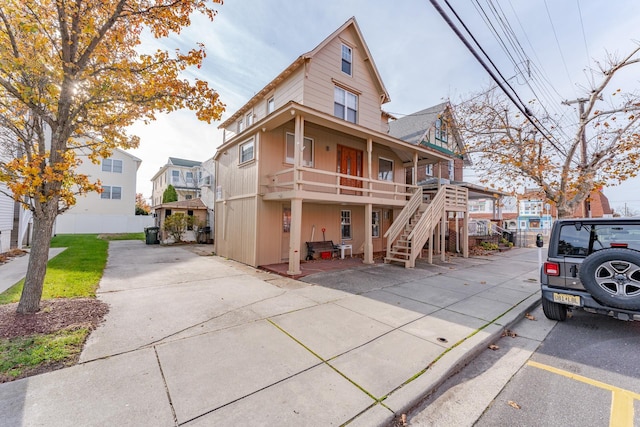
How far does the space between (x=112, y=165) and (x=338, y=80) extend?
2650 cm

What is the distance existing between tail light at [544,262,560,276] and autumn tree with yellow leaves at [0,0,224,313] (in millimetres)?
6981

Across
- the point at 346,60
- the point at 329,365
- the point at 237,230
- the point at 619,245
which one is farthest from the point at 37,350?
the point at 346,60

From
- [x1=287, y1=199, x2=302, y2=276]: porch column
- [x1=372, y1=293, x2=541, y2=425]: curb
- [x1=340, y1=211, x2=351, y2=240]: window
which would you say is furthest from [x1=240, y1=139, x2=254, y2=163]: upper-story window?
[x1=372, y1=293, x2=541, y2=425]: curb

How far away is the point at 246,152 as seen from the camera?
10.7m

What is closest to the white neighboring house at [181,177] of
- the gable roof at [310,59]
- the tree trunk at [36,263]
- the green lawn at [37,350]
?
the gable roof at [310,59]

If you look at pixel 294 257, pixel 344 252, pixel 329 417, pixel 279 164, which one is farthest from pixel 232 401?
pixel 344 252

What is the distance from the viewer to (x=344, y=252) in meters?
11.9

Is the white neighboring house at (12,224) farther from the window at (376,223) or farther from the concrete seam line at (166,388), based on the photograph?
the window at (376,223)

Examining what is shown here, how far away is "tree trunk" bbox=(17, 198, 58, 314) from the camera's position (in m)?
4.40

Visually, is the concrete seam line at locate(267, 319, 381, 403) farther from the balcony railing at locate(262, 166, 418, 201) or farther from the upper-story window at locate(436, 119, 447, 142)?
the upper-story window at locate(436, 119, 447, 142)

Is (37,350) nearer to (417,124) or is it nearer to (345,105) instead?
(345,105)

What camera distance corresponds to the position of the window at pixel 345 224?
41.5 feet

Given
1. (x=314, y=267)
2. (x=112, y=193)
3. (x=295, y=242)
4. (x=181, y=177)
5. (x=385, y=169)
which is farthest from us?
(x=181, y=177)

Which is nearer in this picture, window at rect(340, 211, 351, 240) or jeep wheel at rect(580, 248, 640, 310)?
jeep wheel at rect(580, 248, 640, 310)
